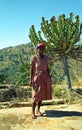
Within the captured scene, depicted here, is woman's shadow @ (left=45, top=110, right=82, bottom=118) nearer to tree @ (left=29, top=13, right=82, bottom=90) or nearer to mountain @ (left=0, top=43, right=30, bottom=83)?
tree @ (left=29, top=13, right=82, bottom=90)

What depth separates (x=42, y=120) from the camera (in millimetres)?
5980

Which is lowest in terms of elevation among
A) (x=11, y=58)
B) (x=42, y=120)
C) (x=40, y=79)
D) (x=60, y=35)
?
(x=42, y=120)

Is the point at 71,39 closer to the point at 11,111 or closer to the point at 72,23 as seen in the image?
the point at 72,23

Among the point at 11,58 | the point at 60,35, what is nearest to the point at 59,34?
Answer: the point at 60,35

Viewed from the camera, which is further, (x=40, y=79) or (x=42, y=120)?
(x=40, y=79)

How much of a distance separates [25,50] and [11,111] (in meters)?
170

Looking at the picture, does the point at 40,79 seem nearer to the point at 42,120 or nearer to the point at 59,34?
the point at 42,120

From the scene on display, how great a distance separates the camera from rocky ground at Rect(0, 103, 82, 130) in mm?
5496

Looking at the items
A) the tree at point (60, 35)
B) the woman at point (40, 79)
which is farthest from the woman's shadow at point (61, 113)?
the tree at point (60, 35)

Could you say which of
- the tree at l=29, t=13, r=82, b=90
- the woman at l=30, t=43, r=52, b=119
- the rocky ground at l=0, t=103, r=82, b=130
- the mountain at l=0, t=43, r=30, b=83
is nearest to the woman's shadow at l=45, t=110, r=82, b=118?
the rocky ground at l=0, t=103, r=82, b=130

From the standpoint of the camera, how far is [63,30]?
14680 millimetres

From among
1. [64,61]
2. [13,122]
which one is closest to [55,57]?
[64,61]

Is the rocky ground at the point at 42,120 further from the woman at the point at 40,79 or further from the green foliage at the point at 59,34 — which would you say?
the green foliage at the point at 59,34

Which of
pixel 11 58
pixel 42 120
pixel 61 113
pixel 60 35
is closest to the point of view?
pixel 42 120
